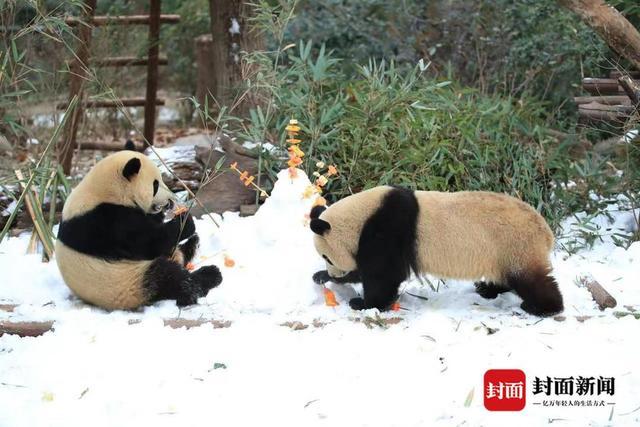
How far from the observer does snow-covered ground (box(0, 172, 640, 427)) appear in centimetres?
321

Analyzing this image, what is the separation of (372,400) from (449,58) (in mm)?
6906

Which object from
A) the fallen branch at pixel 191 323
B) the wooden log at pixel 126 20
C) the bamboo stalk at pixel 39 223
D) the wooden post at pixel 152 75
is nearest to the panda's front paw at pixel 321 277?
the fallen branch at pixel 191 323

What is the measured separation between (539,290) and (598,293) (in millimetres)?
464

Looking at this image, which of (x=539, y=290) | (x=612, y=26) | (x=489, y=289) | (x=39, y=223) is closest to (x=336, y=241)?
(x=489, y=289)

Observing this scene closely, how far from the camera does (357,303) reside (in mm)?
4285

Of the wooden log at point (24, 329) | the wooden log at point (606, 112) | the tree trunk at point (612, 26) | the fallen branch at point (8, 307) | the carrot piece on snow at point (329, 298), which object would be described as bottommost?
the fallen branch at point (8, 307)

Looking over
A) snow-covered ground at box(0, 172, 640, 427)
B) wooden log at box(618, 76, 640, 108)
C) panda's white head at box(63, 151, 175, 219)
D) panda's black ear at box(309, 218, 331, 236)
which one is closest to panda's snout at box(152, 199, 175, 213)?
panda's white head at box(63, 151, 175, 219)

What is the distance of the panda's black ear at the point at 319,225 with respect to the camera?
4.12 metres

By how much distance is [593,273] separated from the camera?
4.82 metres

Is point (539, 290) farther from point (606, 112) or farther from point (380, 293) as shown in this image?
point (606, 112)

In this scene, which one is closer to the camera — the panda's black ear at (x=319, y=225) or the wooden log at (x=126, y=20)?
the panda's black ear at (x=319, y=225)

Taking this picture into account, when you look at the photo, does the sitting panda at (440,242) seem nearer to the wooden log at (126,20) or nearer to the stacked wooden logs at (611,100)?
the stacked wooden logs at (611,100)

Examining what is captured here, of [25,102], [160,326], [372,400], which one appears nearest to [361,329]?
[372,400]

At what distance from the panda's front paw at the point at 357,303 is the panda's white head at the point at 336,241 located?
0.55ft
